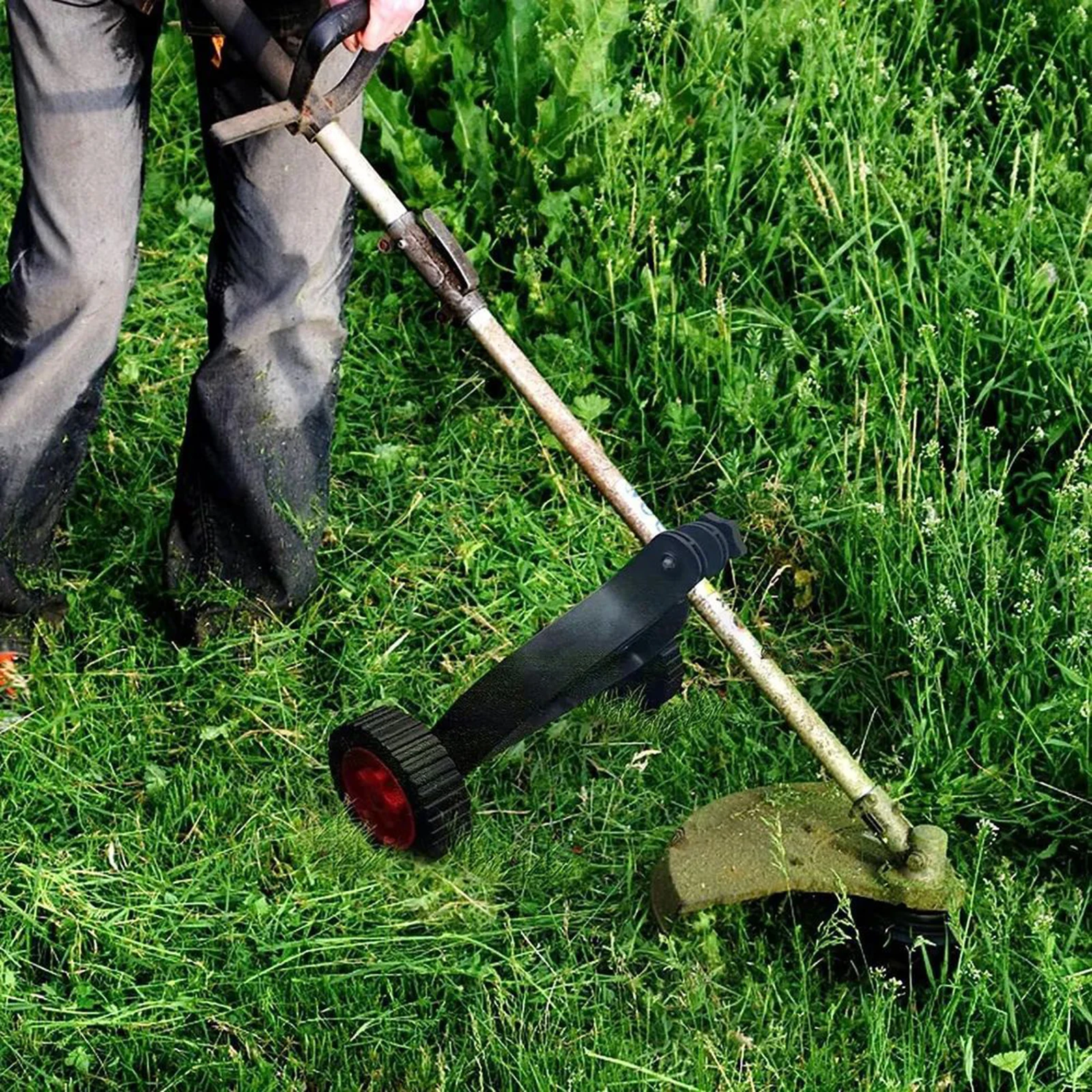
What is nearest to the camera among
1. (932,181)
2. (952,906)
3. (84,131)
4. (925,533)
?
(952,906)

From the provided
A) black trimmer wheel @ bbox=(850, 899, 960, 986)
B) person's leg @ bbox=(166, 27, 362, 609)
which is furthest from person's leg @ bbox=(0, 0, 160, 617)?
black trimmer wheel @ bbox=(850, 899, 960, 986)

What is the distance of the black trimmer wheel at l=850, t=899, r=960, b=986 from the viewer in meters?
2.63

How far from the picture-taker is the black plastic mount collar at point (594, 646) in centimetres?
248

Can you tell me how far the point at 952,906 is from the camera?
2568 mm

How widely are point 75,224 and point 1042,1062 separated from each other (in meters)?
1.97

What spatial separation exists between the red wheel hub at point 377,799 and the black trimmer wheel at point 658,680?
39 cm

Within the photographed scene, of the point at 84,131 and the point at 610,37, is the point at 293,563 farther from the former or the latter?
the point at 610,37

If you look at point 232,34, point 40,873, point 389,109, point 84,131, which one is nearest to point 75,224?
point 84,131

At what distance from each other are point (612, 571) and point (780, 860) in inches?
37.7

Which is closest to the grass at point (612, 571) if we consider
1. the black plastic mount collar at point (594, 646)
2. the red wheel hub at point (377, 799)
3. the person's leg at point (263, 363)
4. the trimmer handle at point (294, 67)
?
the red wheel hub at point (377, 799)

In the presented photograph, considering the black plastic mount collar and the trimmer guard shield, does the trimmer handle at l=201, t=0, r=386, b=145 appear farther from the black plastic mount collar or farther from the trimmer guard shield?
the trimmer guard shield

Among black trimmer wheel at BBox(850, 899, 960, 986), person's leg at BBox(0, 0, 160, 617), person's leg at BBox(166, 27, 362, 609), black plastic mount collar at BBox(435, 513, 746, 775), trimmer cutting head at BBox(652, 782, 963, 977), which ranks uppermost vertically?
person's leg at BBox(0, 0, 160, 617)

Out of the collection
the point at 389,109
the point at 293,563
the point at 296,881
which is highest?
the point at 389,109

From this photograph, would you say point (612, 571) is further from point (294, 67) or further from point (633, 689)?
point (294, 67)
